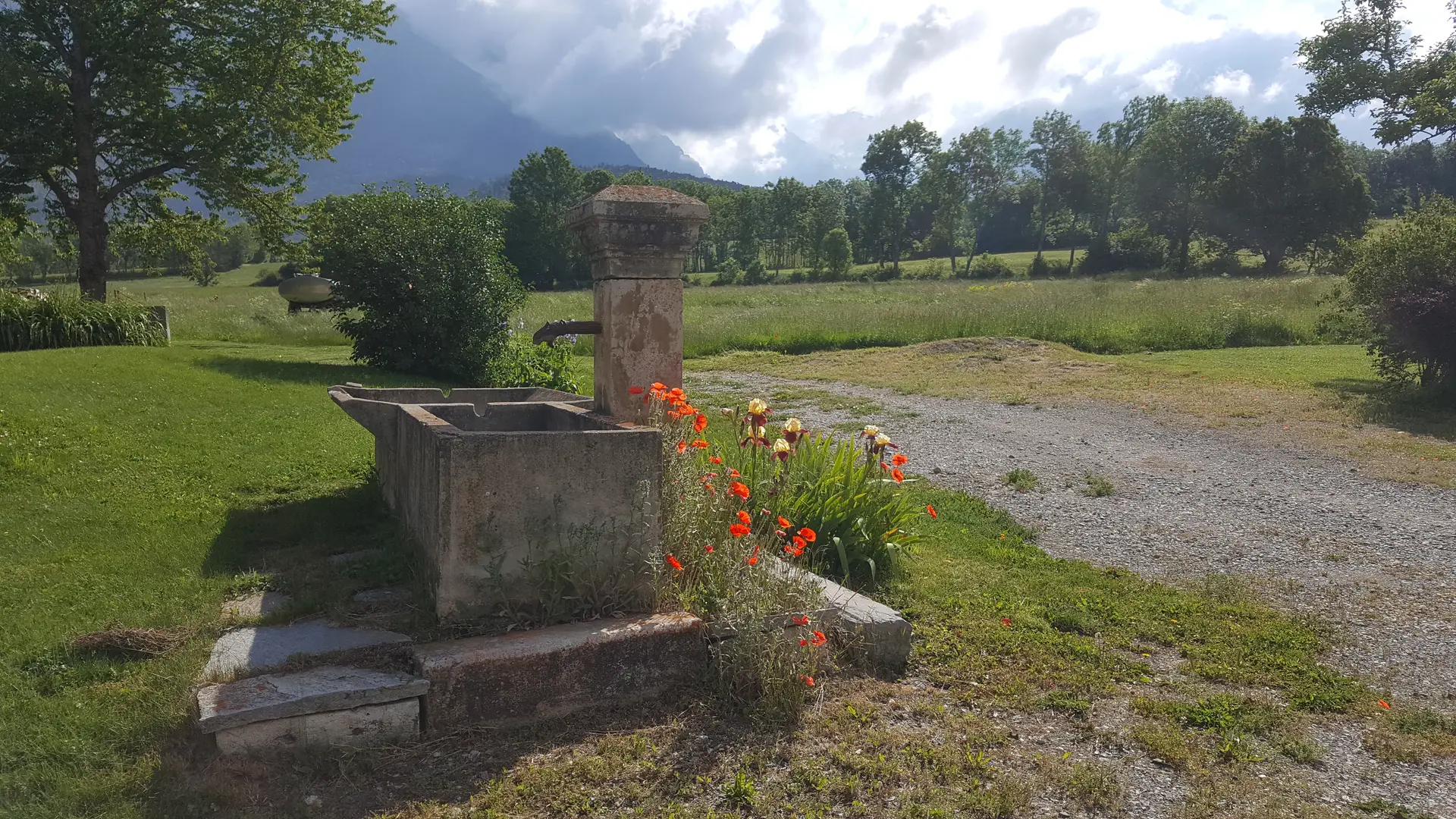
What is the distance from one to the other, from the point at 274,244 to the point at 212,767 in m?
17.4

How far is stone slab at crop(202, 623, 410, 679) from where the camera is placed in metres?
3.14

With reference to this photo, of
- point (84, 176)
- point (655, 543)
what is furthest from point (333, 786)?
point (84, 176)

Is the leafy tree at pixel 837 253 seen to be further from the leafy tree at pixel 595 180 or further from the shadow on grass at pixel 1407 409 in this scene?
the shadow on grass at pixel 1407 409

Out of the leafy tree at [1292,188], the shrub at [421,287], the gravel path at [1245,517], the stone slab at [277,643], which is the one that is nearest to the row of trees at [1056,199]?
the leafy tree at [1292,188]

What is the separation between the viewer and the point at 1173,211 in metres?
52.7

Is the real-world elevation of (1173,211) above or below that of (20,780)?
above

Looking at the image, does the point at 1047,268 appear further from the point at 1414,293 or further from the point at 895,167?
the point at 1414,293

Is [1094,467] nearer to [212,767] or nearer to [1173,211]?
[212,767]

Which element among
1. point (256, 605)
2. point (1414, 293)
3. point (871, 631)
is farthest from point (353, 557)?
point (1414, 293)

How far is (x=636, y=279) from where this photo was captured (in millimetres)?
4258

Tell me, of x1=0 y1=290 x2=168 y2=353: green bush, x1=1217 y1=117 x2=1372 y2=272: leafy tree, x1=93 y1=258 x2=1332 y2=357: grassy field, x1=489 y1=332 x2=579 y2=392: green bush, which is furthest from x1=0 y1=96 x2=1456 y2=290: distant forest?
x1=489 y1=332 x2=579 y2=392: green bush

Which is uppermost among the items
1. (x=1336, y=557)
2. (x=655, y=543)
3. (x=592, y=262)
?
(x=592, y=262)

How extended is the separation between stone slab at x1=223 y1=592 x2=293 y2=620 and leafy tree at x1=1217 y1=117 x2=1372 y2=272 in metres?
49.8

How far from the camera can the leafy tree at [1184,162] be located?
5116cm
